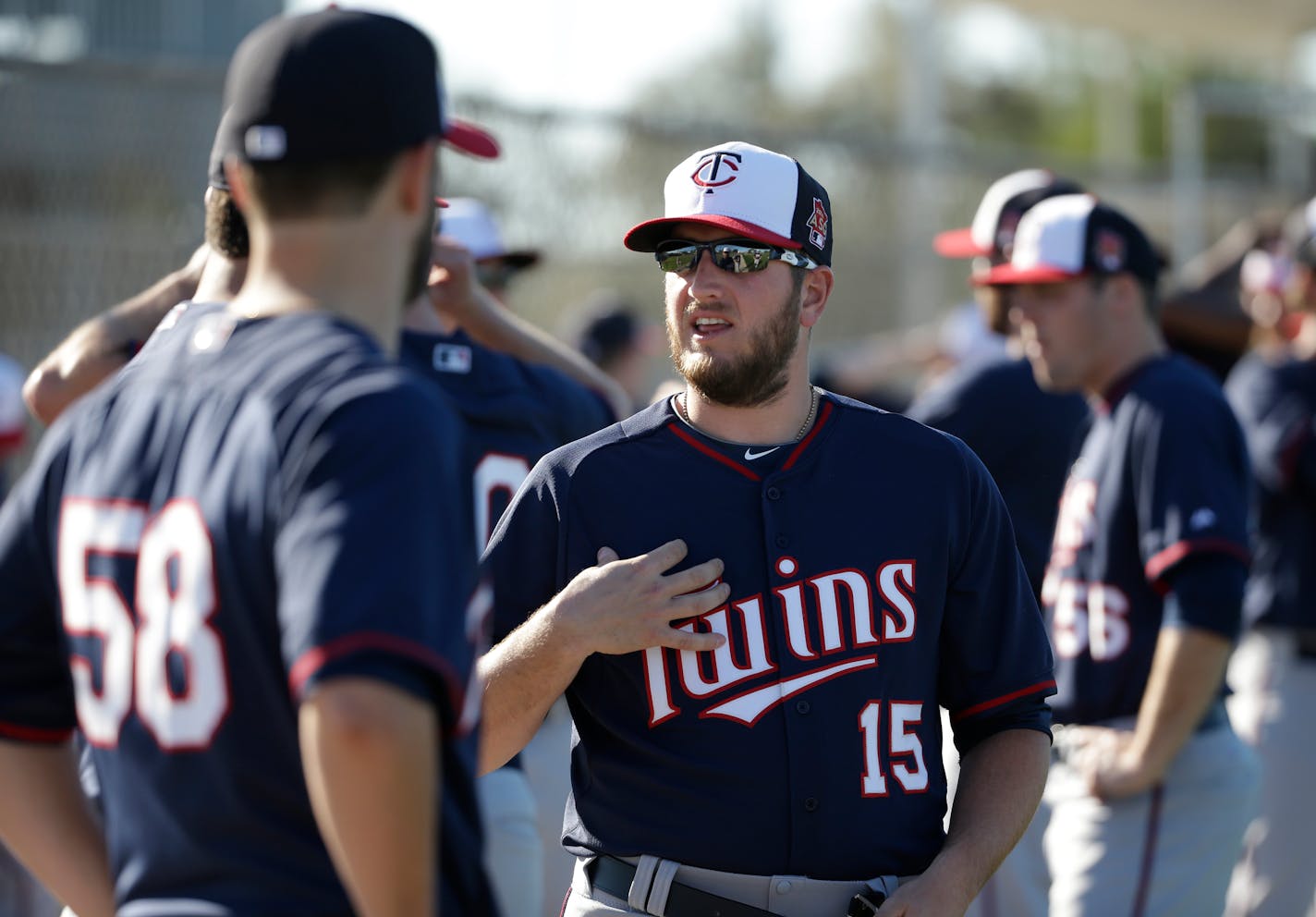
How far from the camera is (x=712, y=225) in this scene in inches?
117

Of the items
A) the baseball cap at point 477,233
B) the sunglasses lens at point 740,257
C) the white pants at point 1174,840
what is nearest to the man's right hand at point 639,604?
the sunglasses lens at point 740,257

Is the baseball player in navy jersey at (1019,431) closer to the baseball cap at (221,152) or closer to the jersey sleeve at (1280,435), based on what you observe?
the jersey sleeve at (1280,435)

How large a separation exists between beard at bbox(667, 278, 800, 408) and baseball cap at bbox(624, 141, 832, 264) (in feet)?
0.48

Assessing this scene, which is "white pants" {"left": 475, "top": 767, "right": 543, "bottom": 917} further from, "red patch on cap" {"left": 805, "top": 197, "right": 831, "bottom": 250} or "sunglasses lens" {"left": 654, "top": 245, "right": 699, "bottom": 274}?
"red patch on cap" {"left": 805, "top": 197, "right": 831, "bottom": 250}

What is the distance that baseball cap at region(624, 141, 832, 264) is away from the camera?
2.94 metres

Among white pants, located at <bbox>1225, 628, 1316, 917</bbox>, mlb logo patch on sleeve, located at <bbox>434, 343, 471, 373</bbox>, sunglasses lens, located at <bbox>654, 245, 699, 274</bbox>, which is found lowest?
white pants, located at <bbox>1225, 628, 1316, 917</bbox>

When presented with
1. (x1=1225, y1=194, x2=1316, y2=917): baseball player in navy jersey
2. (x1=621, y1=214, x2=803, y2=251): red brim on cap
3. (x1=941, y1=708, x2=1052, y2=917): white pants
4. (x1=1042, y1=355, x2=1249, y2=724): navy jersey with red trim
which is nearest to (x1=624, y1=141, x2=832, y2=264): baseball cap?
(x1=621, y1=214, x2=803, y2=251): red brim on cap

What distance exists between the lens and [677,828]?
8.91 ft

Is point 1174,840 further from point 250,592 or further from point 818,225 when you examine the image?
point 250,592

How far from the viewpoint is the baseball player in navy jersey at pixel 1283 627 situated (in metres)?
5.73

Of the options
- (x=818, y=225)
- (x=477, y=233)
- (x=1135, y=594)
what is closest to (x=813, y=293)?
(x=818, y=225)

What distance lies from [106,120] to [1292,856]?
5600 millimetres

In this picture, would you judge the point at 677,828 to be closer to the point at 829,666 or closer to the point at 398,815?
the point at 829,666

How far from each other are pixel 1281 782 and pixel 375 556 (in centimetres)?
496
